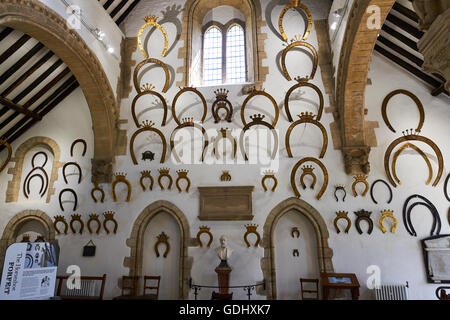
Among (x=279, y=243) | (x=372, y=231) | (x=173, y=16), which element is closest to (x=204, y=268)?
(x=279, y=243)

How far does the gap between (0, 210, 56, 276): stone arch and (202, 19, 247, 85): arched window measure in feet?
17.2

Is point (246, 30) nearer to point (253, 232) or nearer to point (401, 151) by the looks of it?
point (401, 151)

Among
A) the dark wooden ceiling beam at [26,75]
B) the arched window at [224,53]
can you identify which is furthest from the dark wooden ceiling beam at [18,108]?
the arched window at [224,53]

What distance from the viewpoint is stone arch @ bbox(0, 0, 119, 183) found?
4.59 m

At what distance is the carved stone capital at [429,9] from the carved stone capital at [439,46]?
0.10 metres

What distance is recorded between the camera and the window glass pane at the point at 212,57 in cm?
779

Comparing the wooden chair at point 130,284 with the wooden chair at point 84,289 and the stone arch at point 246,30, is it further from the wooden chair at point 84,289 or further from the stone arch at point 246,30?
the stone arch at point 246,30

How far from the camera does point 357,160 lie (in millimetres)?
6359

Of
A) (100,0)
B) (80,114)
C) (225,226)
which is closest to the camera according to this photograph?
(225,226)

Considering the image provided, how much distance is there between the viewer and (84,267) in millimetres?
6602

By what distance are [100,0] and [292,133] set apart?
5472 millimetres
